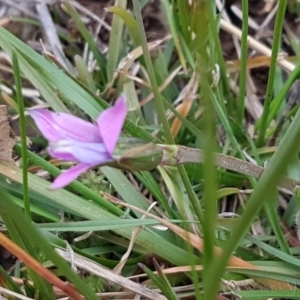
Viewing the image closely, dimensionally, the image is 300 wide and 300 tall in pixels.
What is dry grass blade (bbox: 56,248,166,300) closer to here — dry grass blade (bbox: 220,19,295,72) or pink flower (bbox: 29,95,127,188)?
pink flower (bbox: 29,95,127,188)

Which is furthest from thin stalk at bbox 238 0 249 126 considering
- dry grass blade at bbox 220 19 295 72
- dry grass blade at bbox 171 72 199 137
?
dry grass blade at bbox 220 19 295 72

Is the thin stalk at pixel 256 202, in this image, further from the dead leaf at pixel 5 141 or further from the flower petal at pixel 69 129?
the dead leaf at pixel 5 141

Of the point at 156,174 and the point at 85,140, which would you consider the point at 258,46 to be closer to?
the point at 156,174

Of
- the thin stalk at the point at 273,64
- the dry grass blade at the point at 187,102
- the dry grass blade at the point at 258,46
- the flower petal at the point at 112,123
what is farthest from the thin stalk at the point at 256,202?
the dry grass blade at the point at 258,46

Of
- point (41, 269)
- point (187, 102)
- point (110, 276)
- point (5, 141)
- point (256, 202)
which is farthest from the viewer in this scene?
point (187, 102)

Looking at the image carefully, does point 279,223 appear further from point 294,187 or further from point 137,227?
point 137,227

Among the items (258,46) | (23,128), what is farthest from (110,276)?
(258,46)

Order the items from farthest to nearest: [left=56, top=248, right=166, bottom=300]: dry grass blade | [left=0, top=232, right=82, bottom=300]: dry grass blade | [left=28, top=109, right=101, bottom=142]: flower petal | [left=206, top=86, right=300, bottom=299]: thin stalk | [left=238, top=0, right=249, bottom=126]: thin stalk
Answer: [left=238, top=0, right=249, bottom=126]: thin stalk < [left=56, top=248, right=166, bottom=300]: dry grass blade < [left=0, top=232, right=82, bottom=300]: dry grass blade < [left=28, top=109, right=101, bottom=142]: flower petal < [left=206, top=86, right=300, bottom=299]: thin stalk

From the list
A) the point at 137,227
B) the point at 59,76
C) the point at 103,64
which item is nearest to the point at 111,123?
the point at 137,227
